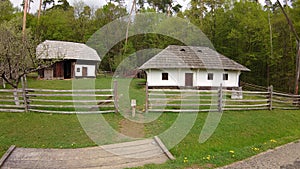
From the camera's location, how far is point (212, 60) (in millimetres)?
22047

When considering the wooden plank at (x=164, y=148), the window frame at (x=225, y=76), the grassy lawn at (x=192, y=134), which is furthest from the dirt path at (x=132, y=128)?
the window frame at (x=225, y=76)

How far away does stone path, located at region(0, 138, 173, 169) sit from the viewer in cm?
602

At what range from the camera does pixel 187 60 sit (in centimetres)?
2136

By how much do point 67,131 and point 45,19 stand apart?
32615 mm

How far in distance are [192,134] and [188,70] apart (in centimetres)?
1303

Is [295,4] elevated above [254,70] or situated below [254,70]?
above

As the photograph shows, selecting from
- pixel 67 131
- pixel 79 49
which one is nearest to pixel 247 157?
pixel 67 131

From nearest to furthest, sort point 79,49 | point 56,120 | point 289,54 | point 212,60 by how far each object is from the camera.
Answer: point 56,120 < point 212,60 < point 289,54 < point 79,49

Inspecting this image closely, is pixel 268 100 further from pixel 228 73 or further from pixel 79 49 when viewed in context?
pixel 79 49

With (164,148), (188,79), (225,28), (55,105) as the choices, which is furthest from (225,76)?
(164,148)

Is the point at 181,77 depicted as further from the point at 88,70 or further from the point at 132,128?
the point at 88,70

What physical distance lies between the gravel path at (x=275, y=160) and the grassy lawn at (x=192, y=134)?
247 millimetres

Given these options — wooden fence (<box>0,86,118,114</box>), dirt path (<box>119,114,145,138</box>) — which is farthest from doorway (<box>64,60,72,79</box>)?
dirt path (<box>119,114,145,138</box>)

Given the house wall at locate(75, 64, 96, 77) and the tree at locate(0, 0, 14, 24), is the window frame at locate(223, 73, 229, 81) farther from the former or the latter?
the tree at locate(0, 0, 14, 24)
